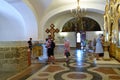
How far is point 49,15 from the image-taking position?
15.8 metres

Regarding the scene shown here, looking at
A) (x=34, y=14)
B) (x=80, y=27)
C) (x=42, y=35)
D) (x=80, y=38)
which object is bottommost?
(x=42, y=35)

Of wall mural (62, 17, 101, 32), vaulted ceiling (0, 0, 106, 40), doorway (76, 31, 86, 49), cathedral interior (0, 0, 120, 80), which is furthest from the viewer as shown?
doorway (76, 31, 86, 49)

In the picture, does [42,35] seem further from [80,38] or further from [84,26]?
[80,38]

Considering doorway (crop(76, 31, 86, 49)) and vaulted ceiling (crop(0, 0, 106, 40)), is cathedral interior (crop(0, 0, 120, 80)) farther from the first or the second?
doorway (crop(76, 31, 86, 49))

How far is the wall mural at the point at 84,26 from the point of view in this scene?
77.3ft

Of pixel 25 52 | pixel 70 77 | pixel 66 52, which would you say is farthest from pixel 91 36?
pixel 70 77

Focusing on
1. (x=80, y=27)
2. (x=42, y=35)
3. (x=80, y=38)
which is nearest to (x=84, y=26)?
(x=80, y=27)

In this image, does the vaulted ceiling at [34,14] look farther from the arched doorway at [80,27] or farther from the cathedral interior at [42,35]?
the arched doorway at [80,27]

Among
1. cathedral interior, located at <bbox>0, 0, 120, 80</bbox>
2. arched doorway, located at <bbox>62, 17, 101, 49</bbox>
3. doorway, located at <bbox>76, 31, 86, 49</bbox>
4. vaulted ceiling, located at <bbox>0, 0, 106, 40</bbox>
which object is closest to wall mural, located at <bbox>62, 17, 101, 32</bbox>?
arched doorway, located at <bbox>62, 17, 101, 49</bbox>

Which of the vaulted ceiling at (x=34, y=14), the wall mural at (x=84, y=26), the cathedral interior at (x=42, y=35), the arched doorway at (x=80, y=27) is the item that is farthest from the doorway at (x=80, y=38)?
the vaulted ceiling at (x=34, y=14)

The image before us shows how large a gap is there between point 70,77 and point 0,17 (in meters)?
10.4

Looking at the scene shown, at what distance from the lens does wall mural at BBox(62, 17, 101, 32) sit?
2356 centimetres

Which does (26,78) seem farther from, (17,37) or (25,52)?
(17,37)

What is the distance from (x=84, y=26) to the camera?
2439 centimetres
